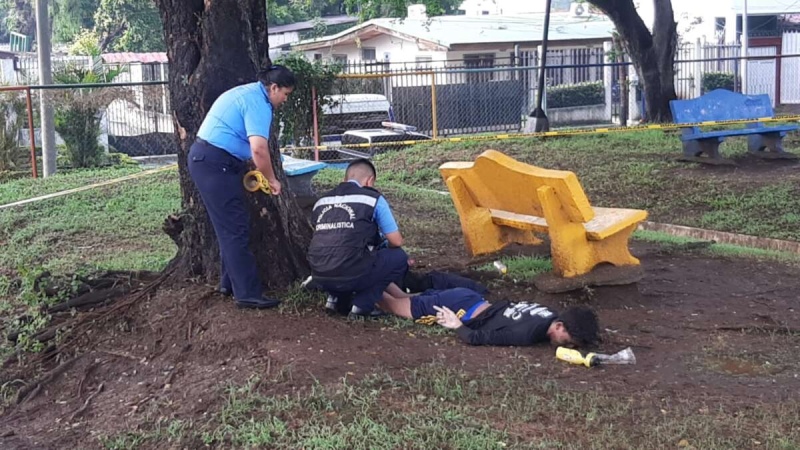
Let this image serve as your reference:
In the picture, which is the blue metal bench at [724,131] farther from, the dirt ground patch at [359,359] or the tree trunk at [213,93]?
the tree trunk at [213,93]

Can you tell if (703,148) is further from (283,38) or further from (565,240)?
(283,38)

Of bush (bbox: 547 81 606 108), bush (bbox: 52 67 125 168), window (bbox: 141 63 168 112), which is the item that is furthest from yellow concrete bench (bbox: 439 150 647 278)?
bush (bbox: 547 81 606 108)

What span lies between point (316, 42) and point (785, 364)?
94.9 feet

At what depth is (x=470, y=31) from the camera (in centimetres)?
3238

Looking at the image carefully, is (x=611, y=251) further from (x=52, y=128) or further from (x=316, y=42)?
(x=316, y=42)

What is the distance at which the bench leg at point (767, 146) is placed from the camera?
13.8 metres

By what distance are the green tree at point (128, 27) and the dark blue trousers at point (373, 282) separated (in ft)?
134

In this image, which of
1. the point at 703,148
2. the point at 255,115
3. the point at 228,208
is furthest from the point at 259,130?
the point at 703,148

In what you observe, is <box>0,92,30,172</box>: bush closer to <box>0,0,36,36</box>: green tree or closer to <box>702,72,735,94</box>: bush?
<box>702,72,735,94</box>: bush

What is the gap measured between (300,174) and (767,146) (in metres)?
7.47

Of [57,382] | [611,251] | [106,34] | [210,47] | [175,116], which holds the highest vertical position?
[106,34]

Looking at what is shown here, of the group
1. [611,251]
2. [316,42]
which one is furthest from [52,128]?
[316,42]

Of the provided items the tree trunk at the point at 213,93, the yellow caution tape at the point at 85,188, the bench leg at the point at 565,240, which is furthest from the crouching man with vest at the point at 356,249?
the yellow caution tape at the point at 85,188

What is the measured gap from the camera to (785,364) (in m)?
5.45
